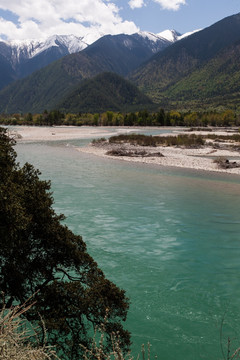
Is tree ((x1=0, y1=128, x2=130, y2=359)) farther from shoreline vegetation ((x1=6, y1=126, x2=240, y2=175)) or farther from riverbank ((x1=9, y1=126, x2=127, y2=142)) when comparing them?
riverbank ((x1=9, y1=126, x2=127, y2=142))

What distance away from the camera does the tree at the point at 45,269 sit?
8.64 meters

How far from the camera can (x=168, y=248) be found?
1822 cm

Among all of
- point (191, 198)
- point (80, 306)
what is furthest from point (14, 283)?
point (191, 198)

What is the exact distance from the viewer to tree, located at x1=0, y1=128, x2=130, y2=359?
28.3 feet

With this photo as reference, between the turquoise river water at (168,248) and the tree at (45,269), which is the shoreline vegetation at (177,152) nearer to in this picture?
the turquoise river water at (168,248)

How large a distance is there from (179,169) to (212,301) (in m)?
33.0

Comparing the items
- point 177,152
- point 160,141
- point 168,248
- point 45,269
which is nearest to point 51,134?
point 160,141

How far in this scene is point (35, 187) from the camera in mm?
10562

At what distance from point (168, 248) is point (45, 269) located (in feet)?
32.1

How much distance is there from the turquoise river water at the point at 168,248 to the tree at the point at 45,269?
2411 millimetres

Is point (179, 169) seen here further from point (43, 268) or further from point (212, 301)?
point (43, 268)

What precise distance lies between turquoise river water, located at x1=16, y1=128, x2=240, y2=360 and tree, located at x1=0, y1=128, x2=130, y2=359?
241 centimetres

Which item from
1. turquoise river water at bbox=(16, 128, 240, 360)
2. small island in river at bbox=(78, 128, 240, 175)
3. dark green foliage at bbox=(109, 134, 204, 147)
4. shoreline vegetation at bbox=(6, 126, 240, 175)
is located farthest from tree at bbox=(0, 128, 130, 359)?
dark green foliage at bbox=(109, 134, 204, 147)

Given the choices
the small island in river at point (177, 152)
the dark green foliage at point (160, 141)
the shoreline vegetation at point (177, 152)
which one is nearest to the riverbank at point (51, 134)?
the shoreline vegetation at point (177, 152)
